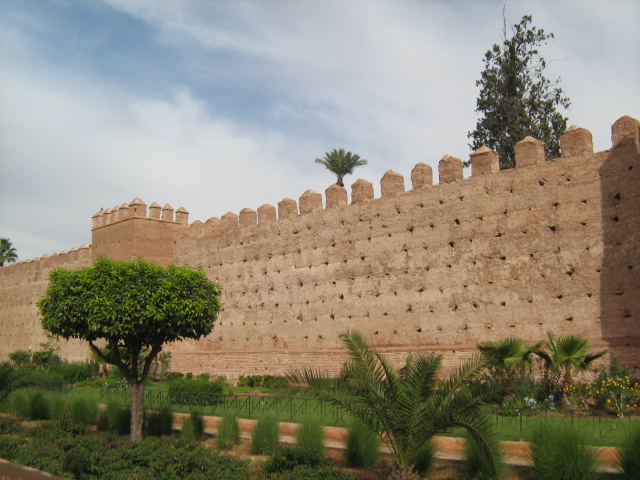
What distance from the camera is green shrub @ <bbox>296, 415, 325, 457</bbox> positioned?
9.95 m

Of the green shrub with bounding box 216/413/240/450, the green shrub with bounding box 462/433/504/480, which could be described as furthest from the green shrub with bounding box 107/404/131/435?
the green shrub with bounding box 462/433/504/480

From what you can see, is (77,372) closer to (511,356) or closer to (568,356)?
(511,356)

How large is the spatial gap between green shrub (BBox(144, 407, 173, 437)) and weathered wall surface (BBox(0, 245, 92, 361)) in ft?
56.1

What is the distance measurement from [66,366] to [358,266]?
12700mm

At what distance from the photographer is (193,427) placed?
1219 centimetres

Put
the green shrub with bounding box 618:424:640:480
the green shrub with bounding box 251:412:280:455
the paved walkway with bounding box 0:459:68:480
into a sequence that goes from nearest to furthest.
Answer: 1. the green shrub with bounding box 618:424:640:480
2. the paved walkway with bounding box 0:459:68:480
3. the green shrub with bounding box 251:412:280:455

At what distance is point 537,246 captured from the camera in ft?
49.5

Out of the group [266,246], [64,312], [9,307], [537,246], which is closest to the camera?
[64,312]

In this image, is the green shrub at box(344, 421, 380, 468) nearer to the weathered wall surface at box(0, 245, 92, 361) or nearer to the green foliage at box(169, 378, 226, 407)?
the green foliage at box(169, 378, 226, 407)

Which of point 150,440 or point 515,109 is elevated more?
point 515,109

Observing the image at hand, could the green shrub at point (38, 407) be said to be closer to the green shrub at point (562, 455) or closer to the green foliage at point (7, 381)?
the green foliage at point (7, 381)

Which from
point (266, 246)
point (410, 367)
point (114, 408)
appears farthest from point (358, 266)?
point (410, 367)

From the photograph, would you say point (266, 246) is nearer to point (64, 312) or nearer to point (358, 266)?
point (358, 266)

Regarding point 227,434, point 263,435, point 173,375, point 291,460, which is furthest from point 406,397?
point 173,375
